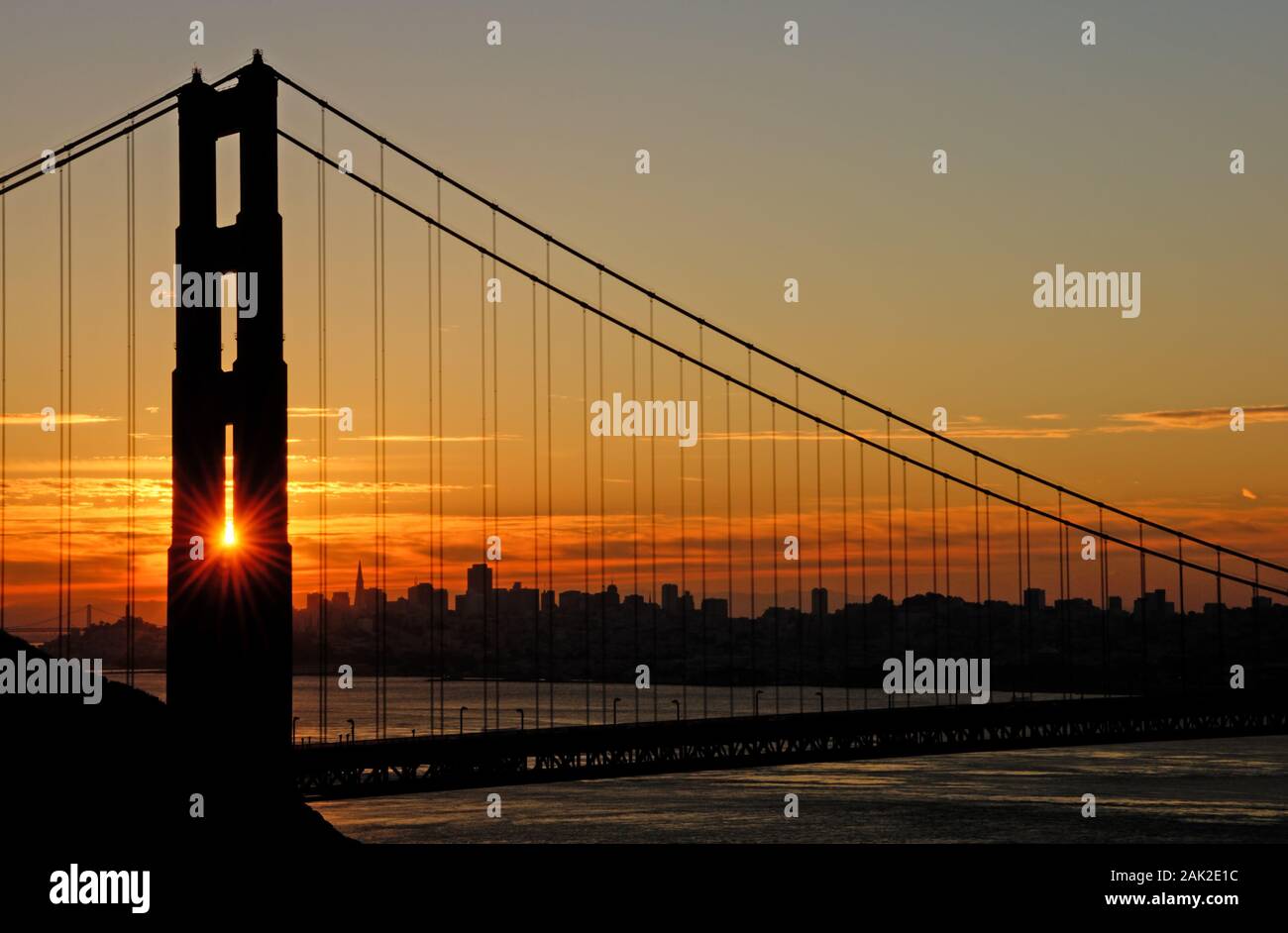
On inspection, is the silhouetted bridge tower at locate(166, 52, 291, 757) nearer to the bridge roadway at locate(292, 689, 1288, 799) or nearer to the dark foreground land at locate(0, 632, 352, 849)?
the dark foreground land at locate(0, 632, 352, 849)

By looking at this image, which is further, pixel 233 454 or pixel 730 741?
pixel 730 741

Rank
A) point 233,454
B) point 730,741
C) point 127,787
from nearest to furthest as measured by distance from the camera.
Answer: point 127,787 → point 233,454 → point 730,741

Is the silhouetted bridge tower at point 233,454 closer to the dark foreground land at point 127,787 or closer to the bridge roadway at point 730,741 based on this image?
the dark foreground land at point 127,787

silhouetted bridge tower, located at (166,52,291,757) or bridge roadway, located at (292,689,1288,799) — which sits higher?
silhouetted bridge tower, located at (166,52,291,757)

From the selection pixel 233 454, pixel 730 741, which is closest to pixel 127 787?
pixel 233 454

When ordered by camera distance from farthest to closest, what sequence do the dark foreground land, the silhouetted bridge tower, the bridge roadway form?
the bridge roadway, the silhouetted bridge tower, the dark foreground land

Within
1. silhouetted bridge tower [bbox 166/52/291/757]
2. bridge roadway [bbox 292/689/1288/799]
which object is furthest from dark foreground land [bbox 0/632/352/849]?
bridge roadway [bbox 292/689/1288/799]

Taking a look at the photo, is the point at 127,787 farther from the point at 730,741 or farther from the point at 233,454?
the point at 730,741

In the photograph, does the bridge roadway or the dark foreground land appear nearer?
the dark foreground land
